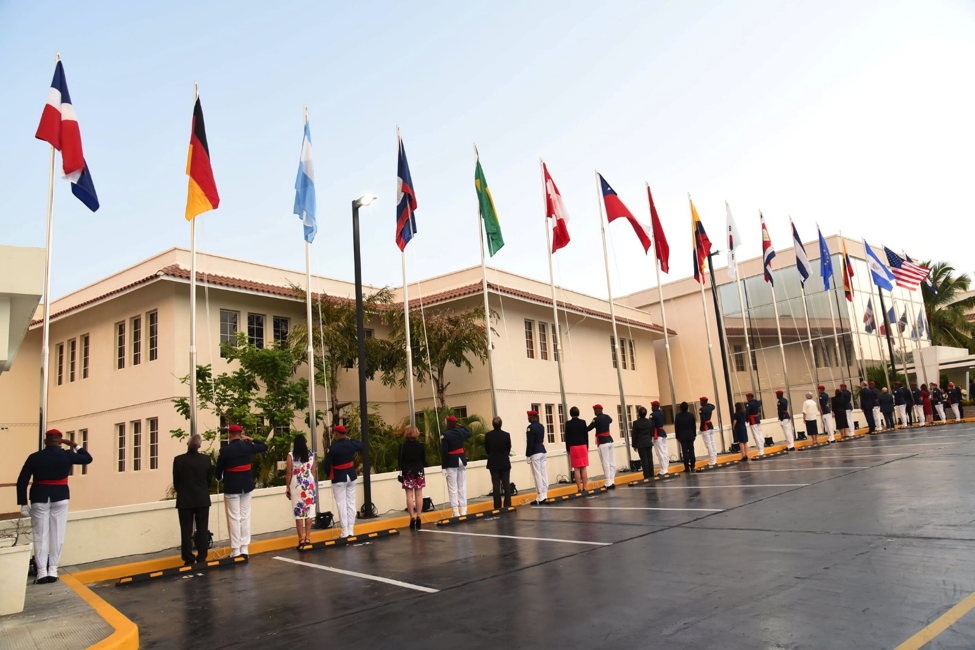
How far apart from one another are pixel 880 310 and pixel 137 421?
36358 mm

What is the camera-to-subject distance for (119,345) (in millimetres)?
21438

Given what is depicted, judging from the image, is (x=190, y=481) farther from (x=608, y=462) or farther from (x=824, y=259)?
(x=824, y=259)

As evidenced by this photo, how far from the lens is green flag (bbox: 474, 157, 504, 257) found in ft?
57.7

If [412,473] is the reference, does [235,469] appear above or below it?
above

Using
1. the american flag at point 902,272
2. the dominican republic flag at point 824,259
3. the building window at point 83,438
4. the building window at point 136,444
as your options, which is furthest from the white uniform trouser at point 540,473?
the american flag at point 902,272

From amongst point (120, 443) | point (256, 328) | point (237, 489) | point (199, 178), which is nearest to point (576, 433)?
point (237, 489)

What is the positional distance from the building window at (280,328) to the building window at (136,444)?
186 inches

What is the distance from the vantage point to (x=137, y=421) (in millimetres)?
20000

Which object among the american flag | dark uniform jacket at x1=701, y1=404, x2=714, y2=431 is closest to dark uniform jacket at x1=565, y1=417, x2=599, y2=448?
dark uniform jacket at x1=701, y1=404, x2=714, y2=431

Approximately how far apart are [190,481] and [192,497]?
24cm

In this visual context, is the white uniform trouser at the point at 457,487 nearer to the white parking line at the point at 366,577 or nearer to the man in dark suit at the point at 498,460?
the man in dark suit at the point at 498,460

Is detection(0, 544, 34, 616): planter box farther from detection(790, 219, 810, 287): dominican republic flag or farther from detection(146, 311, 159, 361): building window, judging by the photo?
detection(790, 219, 810, 287): dominican republic flag

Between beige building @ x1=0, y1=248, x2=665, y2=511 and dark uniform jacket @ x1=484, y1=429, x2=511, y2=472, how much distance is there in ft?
18.8

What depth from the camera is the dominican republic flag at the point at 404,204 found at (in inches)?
640
